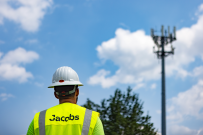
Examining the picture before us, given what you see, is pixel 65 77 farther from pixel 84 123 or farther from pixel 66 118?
pixel 84 123

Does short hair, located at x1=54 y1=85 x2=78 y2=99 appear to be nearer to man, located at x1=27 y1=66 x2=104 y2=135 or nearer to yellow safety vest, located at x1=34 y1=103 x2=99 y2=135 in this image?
man, located at x1=27 y1=66 x2=104 y2=135

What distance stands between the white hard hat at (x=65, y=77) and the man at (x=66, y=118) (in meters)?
0.03

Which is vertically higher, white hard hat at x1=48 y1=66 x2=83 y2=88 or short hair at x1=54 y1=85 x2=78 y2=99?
white hard hat at x1=48 y1=66 x2=83 y2=88

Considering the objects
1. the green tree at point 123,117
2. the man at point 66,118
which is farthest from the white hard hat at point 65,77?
the green tree at point 123,117

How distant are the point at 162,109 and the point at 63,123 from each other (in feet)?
66.2

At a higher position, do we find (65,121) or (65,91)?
(65,91)

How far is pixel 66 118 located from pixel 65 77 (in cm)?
58

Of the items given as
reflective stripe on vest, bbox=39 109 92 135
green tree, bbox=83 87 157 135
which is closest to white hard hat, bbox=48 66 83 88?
reflective stripe on vest, bbox=39 109 92 135

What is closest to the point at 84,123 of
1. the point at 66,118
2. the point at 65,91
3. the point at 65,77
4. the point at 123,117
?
the point at 66,118

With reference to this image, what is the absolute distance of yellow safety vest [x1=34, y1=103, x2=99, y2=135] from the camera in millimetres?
3055

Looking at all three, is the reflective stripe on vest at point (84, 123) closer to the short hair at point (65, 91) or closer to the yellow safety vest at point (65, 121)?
the yellow safety vest at point (65, 121)

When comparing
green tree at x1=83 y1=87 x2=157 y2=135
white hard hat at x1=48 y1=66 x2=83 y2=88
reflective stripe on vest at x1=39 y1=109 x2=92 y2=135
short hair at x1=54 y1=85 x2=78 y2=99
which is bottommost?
reflective stripe on vest at x1=39 y1=109 x2=92 y2=135

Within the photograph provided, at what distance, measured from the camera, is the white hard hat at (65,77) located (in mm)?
3314

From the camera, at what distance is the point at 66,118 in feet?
10.3
